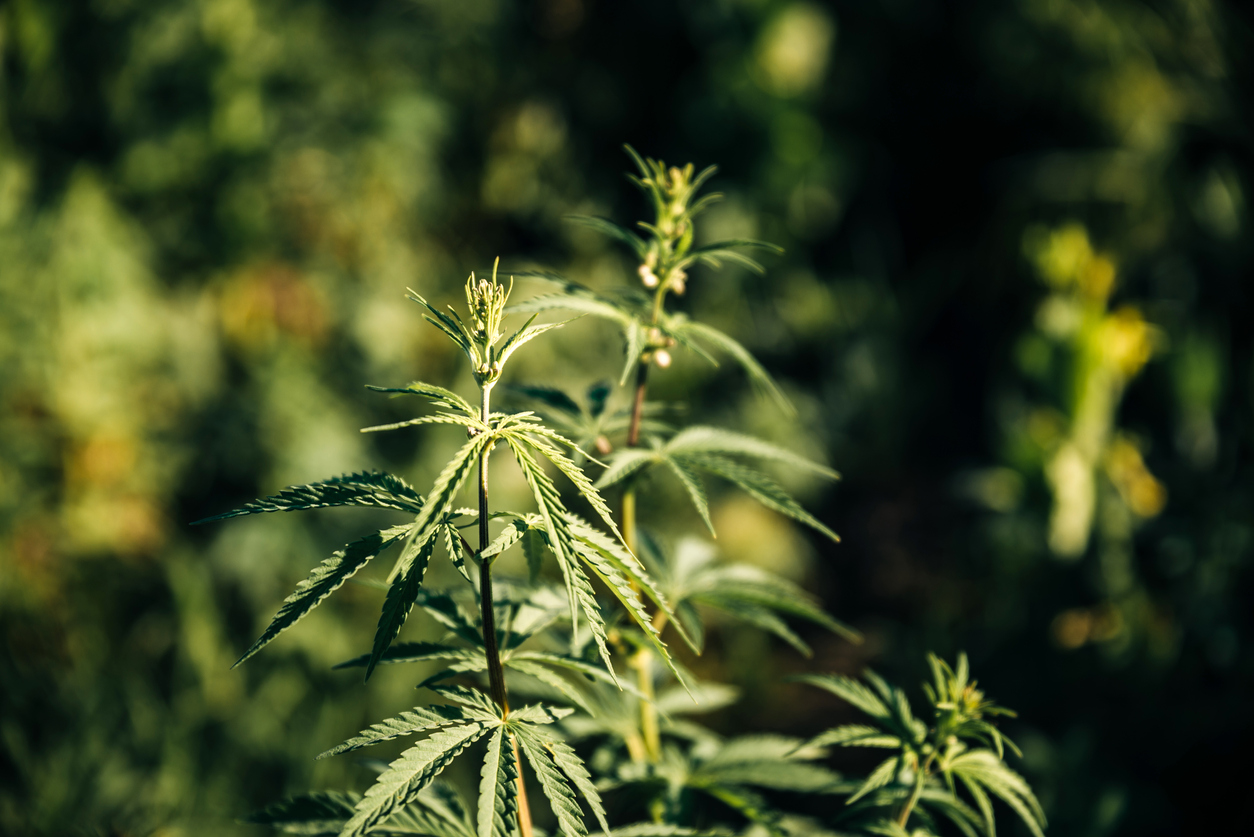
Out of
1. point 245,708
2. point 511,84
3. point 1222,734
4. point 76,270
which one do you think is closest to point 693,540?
point 245,708

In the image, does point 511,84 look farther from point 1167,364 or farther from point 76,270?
point 1167,364

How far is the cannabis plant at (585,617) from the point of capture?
513 mm

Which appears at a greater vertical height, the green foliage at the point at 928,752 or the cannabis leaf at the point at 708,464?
the cannabis leaf at the point at 708,464

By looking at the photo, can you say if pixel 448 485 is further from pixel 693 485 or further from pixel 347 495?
pixel 693 485

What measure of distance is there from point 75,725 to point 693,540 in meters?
1.68

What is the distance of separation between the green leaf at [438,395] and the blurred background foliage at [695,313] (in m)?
1.33

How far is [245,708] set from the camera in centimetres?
184

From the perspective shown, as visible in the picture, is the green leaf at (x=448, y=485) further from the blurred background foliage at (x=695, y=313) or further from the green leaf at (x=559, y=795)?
the blurred background foliage at (x=695, y=313)

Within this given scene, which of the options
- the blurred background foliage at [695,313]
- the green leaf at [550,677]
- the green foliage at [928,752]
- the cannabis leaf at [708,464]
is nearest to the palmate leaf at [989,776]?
the green foliage at [928,752]

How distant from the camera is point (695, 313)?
291 cm

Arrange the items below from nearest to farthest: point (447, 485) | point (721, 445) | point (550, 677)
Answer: point (447, 485) < point (550, 677) < point (721, 445)

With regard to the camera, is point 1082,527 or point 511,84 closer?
point 1082,527

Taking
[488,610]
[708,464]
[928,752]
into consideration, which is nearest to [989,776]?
[928,752]

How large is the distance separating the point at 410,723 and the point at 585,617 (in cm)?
20
